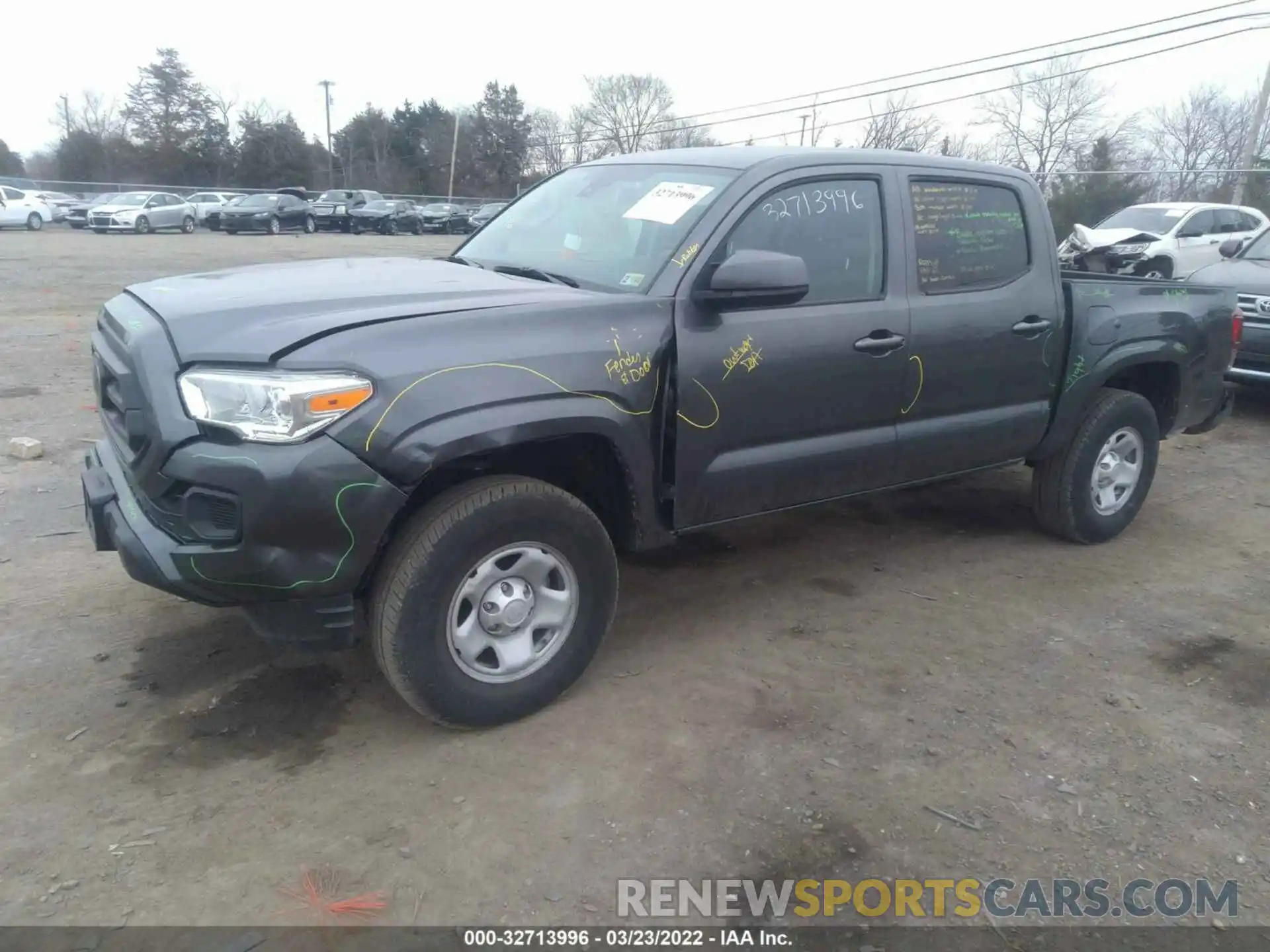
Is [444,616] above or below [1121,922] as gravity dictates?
above

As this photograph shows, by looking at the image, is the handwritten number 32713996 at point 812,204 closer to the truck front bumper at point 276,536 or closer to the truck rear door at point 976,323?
the truck rear door at point 976,323

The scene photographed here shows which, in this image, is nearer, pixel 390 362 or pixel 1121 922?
pixel 1121 922

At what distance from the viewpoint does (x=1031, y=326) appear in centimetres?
441

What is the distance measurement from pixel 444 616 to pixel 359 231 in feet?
117

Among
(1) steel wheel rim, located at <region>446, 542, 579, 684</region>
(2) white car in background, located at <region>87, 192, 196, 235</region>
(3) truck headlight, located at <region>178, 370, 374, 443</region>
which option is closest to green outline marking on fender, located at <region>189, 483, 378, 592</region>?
(3) truck headlight, located at <region>178, 370, 374, 443</region>

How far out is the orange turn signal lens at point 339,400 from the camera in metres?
2.64

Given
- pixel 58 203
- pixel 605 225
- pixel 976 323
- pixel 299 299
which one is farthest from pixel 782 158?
pixel 58 203

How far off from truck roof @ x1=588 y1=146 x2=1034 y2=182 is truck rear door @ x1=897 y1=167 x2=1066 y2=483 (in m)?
0.08

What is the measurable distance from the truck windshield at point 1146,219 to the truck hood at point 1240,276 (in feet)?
21.7

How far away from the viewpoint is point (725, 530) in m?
5.17

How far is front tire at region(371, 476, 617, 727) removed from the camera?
9.50ft

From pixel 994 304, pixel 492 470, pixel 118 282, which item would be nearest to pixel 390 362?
pixel 492 470

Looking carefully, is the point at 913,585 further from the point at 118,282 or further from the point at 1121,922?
the point at 118,282

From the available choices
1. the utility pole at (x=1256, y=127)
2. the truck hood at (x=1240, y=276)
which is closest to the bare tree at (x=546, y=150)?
the utility pole at (x=1256, y=127)
